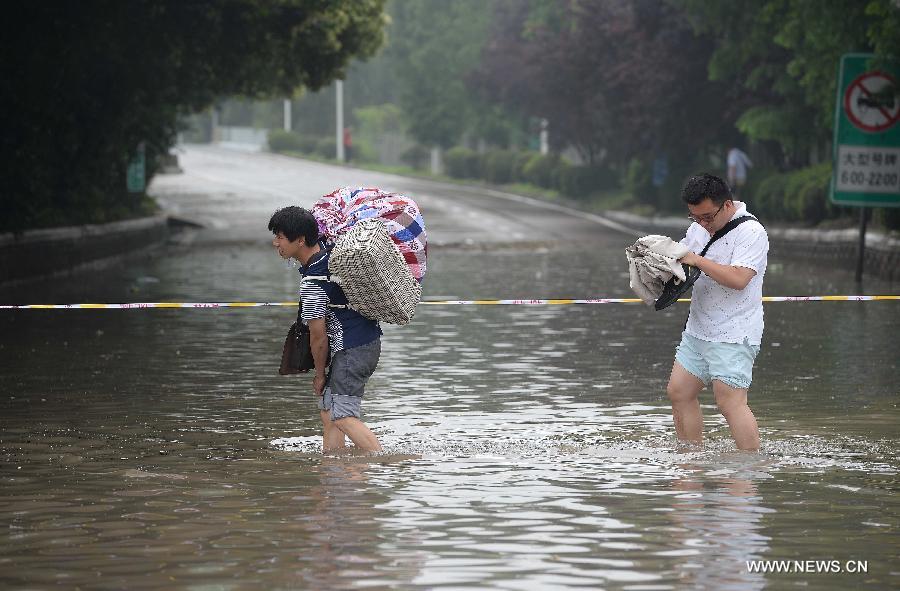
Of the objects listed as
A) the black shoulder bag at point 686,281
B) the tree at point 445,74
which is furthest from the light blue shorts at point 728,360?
the tree at point 445,74

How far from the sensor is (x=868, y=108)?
88.4ft

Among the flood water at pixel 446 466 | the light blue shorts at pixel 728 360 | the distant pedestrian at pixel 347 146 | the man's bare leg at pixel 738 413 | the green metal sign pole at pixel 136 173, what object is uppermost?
the light blue shorts at pixel 728 360

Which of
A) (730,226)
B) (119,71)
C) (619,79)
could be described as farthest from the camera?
(619,79)

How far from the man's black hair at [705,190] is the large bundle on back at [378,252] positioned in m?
1.48

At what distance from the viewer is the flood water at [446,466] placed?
8203 mm

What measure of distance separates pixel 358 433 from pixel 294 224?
4.02 ft

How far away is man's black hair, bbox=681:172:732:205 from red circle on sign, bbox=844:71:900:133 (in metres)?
16.4

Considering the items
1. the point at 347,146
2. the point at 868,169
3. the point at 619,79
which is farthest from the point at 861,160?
the point at 347,146

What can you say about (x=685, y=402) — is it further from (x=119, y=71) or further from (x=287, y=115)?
(x=287, y=115)

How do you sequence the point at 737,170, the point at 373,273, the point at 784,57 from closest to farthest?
the point at 373,273, the point at 784,57, the point at 737,170

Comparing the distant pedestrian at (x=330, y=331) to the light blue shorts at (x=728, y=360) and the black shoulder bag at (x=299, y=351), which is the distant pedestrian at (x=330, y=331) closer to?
the black shoulder bag at (x=299, y=351)

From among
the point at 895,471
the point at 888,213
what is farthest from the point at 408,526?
the point at 888,213

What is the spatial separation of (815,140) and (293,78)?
11.1 metres

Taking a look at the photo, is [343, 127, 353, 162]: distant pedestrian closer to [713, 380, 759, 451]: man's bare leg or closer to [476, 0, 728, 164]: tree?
[476, 0, 728, 164]: tree
